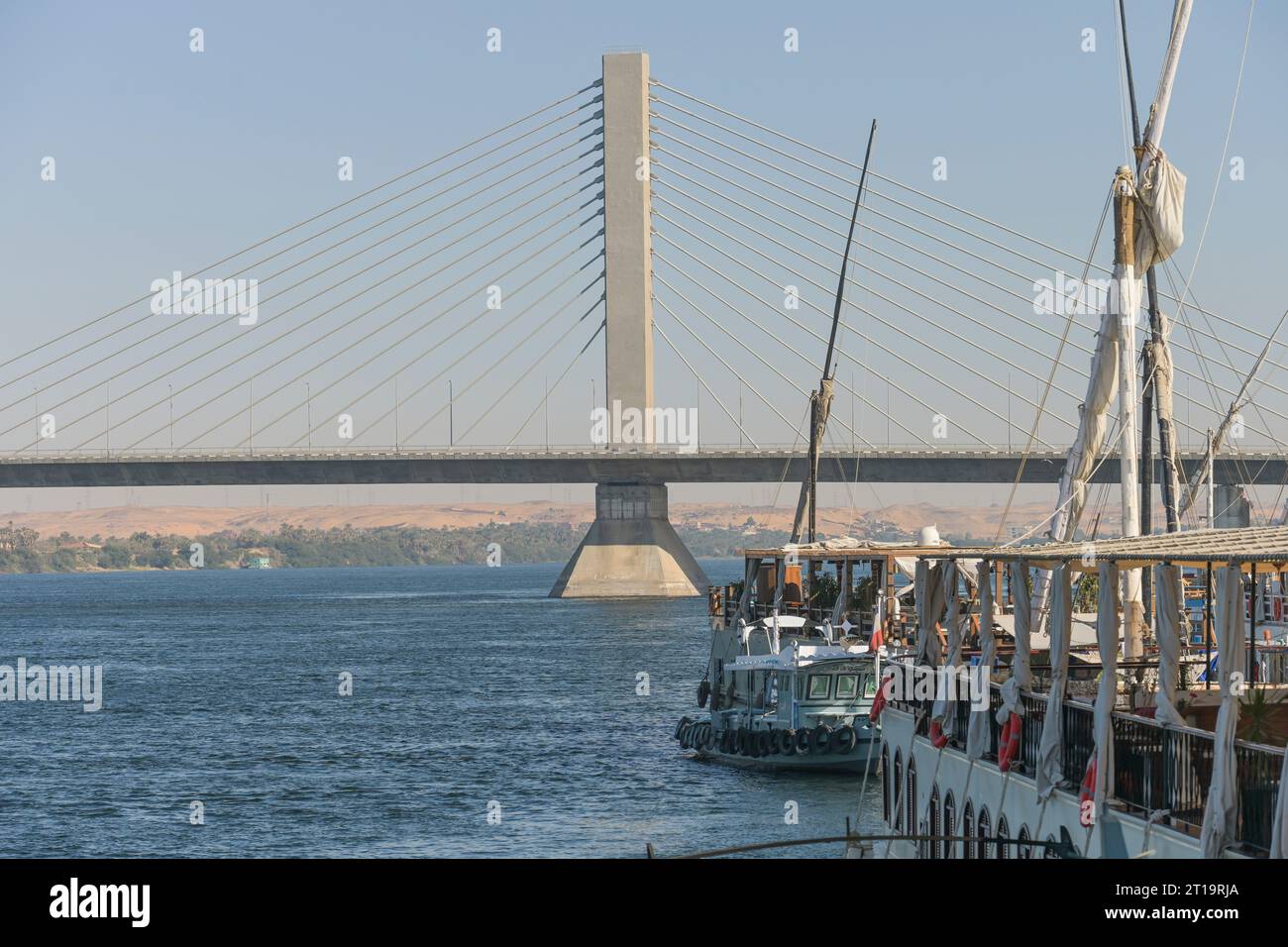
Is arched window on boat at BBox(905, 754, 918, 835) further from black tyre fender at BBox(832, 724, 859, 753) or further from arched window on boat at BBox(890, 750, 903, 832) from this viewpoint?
black tyre fender at BBox(832, 724, 859, 753)

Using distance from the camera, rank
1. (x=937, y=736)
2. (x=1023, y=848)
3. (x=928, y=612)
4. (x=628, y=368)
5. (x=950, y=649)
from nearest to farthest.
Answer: (x=1023, y=848) < (x=937, y=736) < (x=950, y=649) < (x=928, y=612) < (x=628, y=368)

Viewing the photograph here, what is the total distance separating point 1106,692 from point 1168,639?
1021 mm

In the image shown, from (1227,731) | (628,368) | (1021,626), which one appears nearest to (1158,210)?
(1021,626)

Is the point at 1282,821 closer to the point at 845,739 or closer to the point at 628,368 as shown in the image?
the point at 845,739

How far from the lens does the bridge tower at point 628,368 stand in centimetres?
11956

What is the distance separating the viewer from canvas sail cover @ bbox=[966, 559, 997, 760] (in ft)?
60.2

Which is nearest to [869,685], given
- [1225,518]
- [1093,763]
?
[1225,518]

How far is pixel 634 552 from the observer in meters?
136

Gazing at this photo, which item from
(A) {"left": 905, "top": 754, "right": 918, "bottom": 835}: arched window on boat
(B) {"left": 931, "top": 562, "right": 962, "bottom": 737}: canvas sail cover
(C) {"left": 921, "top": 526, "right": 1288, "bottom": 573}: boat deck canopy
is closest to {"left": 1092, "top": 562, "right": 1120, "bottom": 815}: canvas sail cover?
(C) {"left": 921, "top": 526, "right": 1288, "bottom": 573}: boat deck canopy

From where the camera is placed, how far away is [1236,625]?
12.6m

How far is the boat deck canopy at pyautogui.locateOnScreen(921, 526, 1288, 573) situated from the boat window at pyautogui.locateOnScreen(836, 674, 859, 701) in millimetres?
22543
